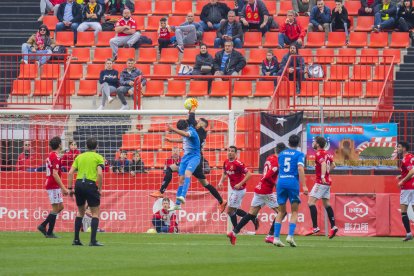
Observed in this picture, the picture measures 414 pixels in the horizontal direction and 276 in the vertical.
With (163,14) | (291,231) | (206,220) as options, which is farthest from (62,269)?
(163,14)

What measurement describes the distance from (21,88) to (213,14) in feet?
19.4

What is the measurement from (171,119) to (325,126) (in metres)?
3.52

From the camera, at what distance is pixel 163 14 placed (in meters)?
35.6

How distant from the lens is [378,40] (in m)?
32.9

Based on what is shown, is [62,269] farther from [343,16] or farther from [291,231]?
[343,16]

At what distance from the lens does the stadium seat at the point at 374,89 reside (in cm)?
3017

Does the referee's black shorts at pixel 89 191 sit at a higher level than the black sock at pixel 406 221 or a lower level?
higher

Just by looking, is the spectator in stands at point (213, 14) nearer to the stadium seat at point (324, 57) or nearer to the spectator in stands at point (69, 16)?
the stadium seat at point (324, 57)

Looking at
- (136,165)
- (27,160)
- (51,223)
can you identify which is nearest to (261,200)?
(51,223)

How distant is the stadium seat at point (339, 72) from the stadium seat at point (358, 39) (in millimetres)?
2322

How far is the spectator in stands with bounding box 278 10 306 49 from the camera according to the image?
3252 cm

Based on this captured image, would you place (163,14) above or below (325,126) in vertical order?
above

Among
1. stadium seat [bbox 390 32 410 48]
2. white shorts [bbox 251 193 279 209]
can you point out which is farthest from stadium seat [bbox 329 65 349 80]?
white shorts [bbox 251 193 279 209]

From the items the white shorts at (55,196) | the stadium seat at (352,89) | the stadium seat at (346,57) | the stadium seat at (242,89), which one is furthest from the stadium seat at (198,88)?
the white shorts at (55,196)
